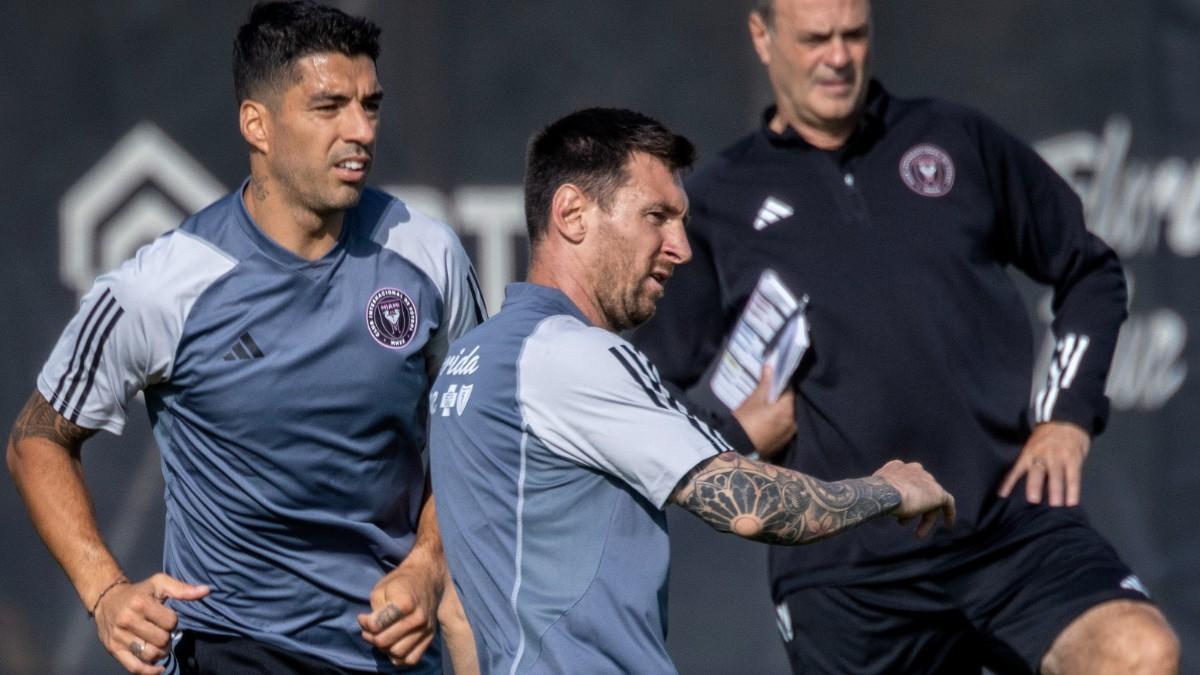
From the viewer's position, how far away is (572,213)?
331cm

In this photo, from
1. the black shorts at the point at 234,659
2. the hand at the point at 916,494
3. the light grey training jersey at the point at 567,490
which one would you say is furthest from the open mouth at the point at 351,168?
the hand at the point at 916,494

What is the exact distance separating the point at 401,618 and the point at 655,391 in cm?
79

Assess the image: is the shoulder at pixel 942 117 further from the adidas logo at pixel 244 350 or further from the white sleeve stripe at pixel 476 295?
the adidas logo at pixel 244 350

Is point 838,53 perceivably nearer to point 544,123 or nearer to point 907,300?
point 907,300

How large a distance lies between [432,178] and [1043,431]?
2.43 m

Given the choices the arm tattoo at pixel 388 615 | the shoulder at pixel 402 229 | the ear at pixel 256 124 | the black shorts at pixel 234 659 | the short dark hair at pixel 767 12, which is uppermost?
the short dark hair at pixel 767 12

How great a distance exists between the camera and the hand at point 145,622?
136 inches

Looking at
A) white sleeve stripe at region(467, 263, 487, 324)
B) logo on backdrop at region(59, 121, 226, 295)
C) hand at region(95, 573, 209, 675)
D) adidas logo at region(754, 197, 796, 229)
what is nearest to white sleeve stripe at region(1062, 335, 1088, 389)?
adidas logo at region(754, 197, 796, 229)

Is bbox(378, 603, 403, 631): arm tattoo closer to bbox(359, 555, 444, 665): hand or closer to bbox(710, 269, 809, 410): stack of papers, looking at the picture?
bbox(359, 555, 444, 665): hand

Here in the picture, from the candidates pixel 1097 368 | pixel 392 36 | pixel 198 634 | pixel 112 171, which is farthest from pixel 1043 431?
pixel 112 171

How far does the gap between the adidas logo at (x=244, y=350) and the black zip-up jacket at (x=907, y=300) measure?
1.15 m

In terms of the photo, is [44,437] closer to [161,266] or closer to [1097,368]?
[161,266]

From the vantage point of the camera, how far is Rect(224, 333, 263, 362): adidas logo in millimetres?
3660

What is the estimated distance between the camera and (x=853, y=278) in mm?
4238
